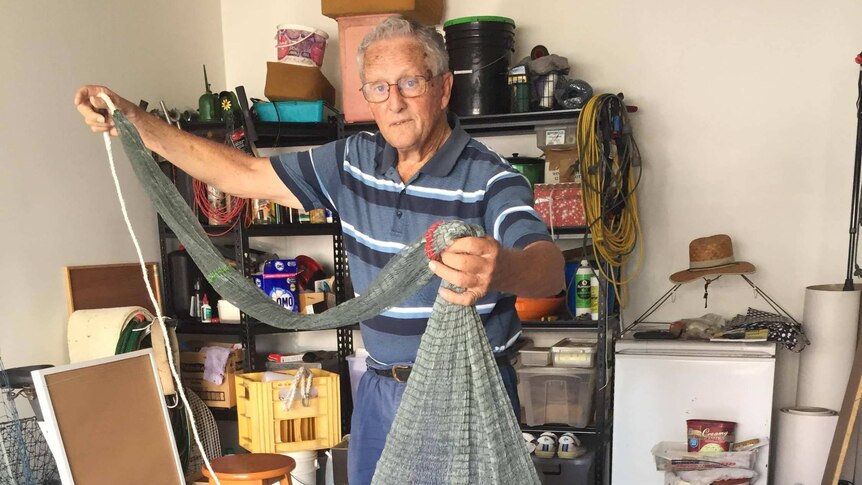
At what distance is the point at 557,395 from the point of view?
3.21m

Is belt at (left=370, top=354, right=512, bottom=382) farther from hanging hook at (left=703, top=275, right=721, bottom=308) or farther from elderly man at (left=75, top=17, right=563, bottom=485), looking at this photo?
hanging hook at (left=703, top=275, right=721, bottom=308)

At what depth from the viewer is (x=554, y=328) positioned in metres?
3.22

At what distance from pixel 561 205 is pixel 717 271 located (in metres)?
0.76

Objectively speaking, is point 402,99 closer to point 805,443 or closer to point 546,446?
point 546,446

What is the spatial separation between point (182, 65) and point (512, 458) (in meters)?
3.20

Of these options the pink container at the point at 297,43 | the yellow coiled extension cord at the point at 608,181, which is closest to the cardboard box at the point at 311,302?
the pink container at the point at 297,43

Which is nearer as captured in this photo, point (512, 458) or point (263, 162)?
point (512, 458)

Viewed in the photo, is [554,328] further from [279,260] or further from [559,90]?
[279,260]

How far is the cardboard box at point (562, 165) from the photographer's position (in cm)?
322

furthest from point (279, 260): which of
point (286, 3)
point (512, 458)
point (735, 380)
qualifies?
point (512, 458)

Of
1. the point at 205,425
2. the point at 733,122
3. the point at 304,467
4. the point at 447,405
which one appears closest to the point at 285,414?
the point at 304,467

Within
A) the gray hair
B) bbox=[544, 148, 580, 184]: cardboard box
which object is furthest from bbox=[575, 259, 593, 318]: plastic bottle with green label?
the gray hair

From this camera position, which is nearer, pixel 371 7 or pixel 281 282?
pixel 371 7

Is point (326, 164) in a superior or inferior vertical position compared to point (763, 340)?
superior
